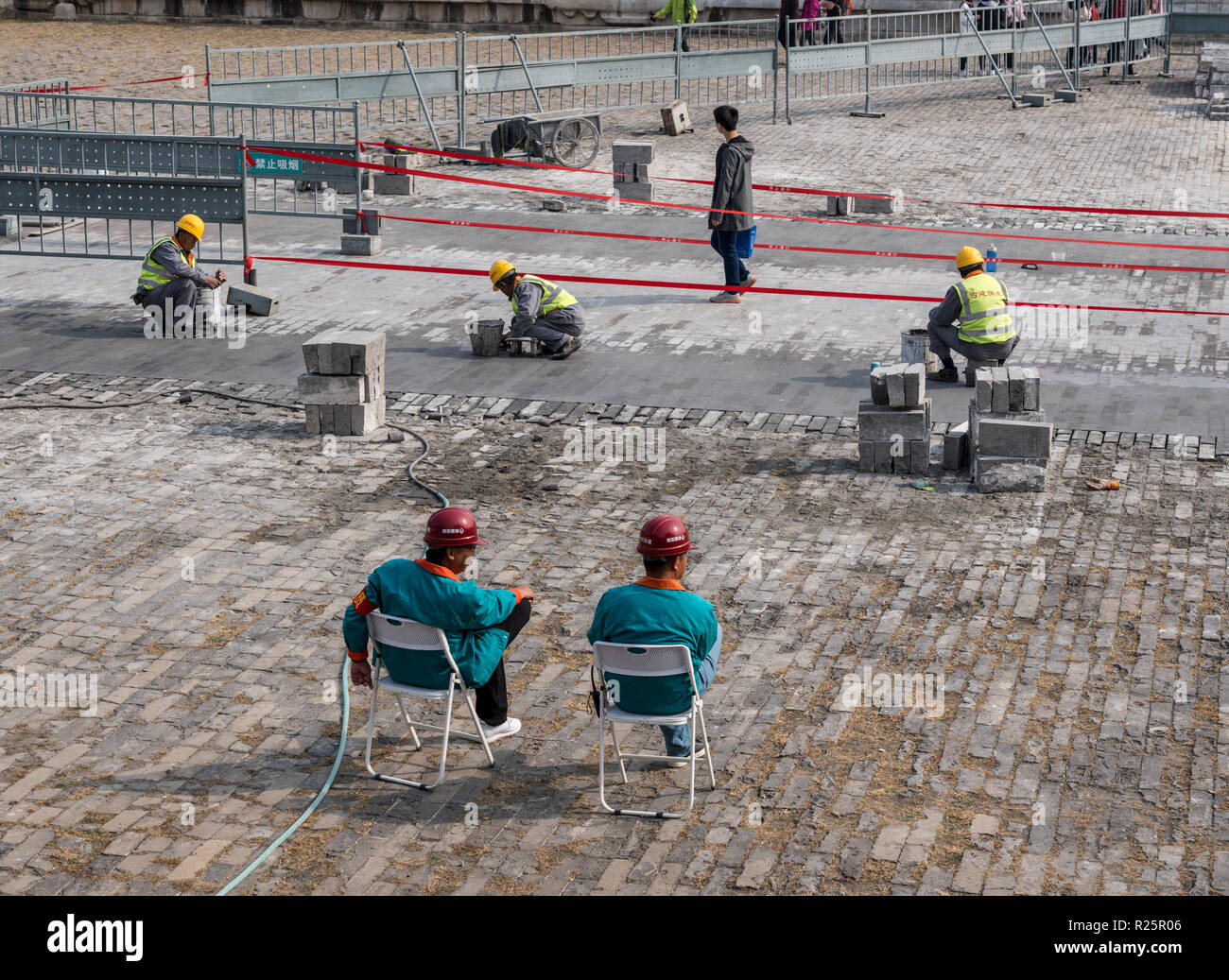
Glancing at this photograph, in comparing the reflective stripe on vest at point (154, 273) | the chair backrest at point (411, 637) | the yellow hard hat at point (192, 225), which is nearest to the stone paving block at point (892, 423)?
the chair backrest at point (411, 637)

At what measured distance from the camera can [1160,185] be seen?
21.7m

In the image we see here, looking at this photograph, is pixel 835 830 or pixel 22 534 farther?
pixel 22 534

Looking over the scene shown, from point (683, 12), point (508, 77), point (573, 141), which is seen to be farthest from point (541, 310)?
point (683, 12)

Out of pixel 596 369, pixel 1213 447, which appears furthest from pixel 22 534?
pixel 1213 447

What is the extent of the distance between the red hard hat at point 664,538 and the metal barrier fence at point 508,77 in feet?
53.3

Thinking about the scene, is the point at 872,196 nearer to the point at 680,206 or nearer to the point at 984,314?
the point at 680,206

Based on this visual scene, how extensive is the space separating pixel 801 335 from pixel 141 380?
6.02m

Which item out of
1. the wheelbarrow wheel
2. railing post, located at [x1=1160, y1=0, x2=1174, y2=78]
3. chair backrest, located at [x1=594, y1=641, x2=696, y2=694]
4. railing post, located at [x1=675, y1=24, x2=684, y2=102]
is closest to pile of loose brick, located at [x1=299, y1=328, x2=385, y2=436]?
chair backrest, located at [x1=594, y1=641, x2=696, y2=694]

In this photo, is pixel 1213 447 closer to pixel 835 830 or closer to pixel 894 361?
pixel 894 361

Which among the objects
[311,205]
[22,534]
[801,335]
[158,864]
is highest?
[311,205]

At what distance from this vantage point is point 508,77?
2511cm

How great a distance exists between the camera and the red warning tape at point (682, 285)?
1551 cm

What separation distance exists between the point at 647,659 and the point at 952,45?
2476cm

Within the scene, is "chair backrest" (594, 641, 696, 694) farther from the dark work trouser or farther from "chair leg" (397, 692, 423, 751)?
the dark work trouser
